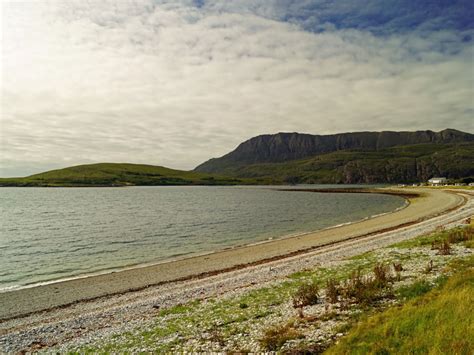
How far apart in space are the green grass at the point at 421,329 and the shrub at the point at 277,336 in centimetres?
201

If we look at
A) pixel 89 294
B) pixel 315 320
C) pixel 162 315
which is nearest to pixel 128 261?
pixel 89 294

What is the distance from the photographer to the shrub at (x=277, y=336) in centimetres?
1135

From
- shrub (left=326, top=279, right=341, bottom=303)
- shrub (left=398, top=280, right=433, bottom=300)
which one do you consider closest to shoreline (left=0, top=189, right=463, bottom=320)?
shrub (left=326, top=279, right=341, bottom=303)

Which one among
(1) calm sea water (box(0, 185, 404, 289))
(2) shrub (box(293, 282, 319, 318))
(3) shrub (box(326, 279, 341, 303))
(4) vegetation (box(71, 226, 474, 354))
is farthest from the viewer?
(1) calm sea water (box(0, 185, 404, 289))

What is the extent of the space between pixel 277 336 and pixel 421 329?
483 centimetres

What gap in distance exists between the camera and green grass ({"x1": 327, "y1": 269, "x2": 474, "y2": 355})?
8.92 meters

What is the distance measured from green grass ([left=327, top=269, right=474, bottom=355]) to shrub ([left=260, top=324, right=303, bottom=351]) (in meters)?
2.01

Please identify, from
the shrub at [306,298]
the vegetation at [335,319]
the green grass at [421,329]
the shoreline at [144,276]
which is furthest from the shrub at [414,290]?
the shoreline at [144,276]

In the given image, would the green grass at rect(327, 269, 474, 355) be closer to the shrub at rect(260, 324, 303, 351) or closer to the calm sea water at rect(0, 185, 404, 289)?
the shrub at rect(260, 324, 303, 351)

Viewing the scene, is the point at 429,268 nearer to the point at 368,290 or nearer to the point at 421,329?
the point at 368,290

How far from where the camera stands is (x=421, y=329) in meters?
9.98

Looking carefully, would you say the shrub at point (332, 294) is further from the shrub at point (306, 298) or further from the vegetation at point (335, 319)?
the shrub at point (306, 298)

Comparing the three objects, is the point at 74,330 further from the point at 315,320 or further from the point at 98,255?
the point at 98,255

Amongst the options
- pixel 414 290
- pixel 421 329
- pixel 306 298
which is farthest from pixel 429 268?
pixel 421 329
